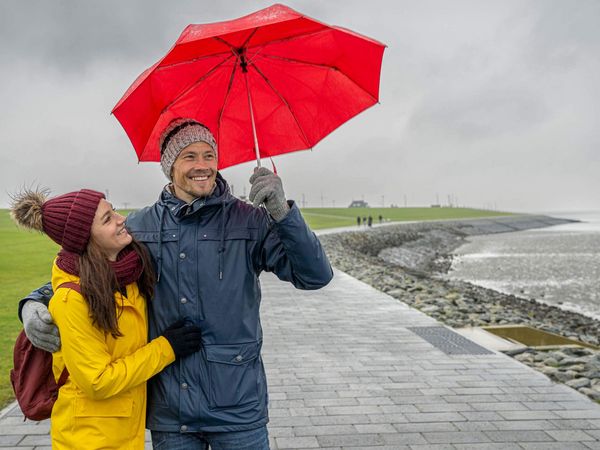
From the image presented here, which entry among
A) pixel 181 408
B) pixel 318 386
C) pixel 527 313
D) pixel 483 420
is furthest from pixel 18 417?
pixel 527 313

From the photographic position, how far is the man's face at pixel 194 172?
245 cm

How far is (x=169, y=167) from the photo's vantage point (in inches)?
101

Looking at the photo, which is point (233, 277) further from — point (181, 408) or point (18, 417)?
point (18, 417)

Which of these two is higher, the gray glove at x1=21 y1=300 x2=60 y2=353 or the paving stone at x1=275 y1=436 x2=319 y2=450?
the gray glove at x1=21 y1=300 x2=60 y2=353

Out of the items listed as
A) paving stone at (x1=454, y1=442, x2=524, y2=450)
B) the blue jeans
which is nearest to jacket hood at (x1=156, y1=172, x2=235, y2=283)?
the blue jeans

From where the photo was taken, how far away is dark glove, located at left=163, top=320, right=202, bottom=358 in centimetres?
228

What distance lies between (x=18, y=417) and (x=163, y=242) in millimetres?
3687

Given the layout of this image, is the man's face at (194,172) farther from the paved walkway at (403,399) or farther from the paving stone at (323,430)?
the paving stone at (323,430)

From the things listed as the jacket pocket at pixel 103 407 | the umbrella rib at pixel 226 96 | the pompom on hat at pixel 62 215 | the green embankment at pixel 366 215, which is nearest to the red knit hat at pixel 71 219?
the pompom on hat at pixel 62 215

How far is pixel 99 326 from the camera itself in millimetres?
2154

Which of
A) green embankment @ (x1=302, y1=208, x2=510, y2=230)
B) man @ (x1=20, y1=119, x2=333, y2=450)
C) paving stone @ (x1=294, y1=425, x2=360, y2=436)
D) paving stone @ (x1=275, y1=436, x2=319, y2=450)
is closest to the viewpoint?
man @ (x1=20, y1=119, x2=333, y2=450)

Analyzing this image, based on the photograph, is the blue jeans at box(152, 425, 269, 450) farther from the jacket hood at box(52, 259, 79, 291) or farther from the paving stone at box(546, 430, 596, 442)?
the paving stone at box(546, 430, 596, 442)

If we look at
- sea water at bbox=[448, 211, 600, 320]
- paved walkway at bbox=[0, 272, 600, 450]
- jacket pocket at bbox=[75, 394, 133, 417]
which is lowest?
sea water at bbox=[448, 211, 600, 320]

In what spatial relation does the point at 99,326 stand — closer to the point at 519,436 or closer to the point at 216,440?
the point at 216,440
